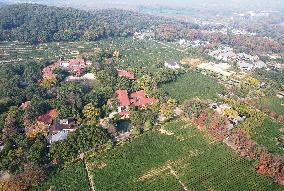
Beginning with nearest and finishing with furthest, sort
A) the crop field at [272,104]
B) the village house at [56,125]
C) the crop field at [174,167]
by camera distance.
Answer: the crop field at [174,167]
the village house at [56,125]
the crop field at [272,104]

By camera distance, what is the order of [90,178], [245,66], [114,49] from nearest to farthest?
[90,178] → [245,66] → [114,49]

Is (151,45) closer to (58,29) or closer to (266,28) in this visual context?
(58,29)

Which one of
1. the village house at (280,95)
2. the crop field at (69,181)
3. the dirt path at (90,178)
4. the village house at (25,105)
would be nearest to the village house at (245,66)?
the village house at (280,95)

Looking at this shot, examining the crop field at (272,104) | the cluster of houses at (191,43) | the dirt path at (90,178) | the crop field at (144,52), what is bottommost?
the cluster of houses at (191,43)

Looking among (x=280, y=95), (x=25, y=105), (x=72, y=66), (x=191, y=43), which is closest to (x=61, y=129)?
(x=25, y=105)

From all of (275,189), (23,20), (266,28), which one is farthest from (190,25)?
(275,189)

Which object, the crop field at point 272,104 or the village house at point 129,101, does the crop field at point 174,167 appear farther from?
the crop field at point 272,104

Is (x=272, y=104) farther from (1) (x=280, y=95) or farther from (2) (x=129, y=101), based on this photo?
(2) (x=129, y=101)
